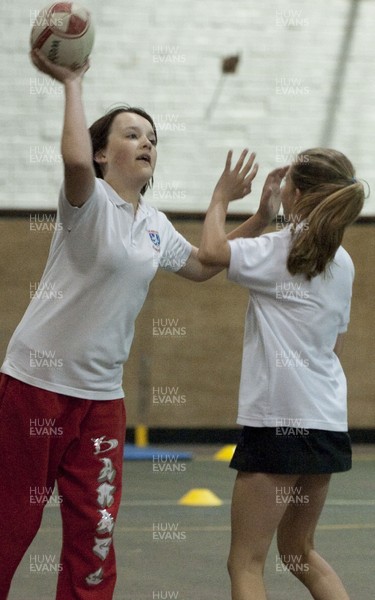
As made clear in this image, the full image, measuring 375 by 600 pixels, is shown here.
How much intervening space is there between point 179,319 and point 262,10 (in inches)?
121

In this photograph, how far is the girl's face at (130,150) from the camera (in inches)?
135

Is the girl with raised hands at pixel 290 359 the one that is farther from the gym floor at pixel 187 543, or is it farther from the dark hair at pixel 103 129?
the gym floor at pixel 187 543

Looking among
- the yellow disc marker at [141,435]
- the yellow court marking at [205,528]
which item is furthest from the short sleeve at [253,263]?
the yellow disc marker at [141,435]

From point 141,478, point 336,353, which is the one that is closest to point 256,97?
point 141,478

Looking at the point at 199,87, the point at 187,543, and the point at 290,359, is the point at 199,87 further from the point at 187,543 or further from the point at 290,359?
the point at 290,359

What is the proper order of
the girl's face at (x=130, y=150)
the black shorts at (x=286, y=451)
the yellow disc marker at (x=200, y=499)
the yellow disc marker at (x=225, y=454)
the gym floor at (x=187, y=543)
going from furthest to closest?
the yellow disc marker at (x=225, y=454) < the yellow disc marker at (x=200, y=499) < the gym floor at (x=187, y=543) < the girl's face at (x=130, y=150) < the black shorts at (x=286, y=451)

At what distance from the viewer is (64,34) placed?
326 cm

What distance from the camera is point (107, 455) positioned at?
3.30 m

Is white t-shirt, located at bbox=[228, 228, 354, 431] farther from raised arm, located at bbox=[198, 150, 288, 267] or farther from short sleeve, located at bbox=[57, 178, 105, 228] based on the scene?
short sleeve, located at bbox=[57, 178, 105, 228]

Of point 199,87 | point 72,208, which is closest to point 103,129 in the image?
point 72,208

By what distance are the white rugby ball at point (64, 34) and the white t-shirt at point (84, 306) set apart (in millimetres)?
387

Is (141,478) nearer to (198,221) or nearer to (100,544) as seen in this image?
(198,221)

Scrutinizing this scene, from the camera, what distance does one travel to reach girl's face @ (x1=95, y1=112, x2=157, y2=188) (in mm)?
3418

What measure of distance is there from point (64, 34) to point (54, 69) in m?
0.17
